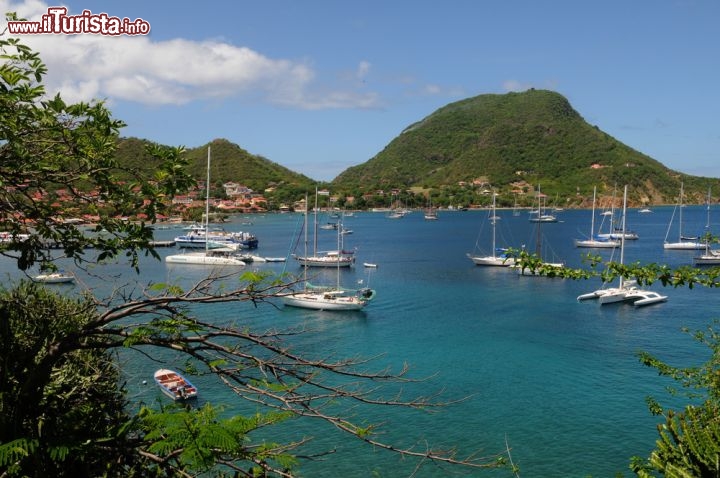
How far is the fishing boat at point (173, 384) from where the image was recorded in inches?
792

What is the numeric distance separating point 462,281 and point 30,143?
46.9 meters

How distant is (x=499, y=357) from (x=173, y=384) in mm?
15524

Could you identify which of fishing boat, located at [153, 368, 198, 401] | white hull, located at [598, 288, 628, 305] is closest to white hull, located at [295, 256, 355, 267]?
white hull, located at [598, 288, 628, 305]

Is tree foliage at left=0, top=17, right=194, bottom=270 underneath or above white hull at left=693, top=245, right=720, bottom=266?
above

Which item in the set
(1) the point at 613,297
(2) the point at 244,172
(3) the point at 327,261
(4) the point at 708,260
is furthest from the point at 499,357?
(2) the point at 244,172

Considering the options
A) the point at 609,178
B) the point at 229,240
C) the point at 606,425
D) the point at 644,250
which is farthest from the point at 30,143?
the point at 609,178

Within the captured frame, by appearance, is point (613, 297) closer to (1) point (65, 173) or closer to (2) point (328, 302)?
(2) point (328, 302)

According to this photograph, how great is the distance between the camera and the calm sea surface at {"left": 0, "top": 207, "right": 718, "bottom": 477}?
57.7 ft

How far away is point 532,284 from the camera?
48.7 meters

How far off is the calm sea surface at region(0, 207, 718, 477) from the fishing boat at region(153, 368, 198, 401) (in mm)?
481

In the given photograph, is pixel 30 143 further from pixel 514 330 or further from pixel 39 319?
pixel 514 330

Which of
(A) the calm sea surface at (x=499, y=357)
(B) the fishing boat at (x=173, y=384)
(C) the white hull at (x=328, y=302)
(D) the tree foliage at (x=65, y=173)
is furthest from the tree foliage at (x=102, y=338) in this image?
(C) the white hull at (x=328, y=302)

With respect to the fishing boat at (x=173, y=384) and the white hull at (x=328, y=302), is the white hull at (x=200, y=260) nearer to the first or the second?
the white hull at (x=328, y=302)

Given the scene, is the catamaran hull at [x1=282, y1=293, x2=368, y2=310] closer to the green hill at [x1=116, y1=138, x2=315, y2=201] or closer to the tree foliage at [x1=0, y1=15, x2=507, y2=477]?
the tree foliage at [x1=0, y1=15, x2=507, y2=477]
